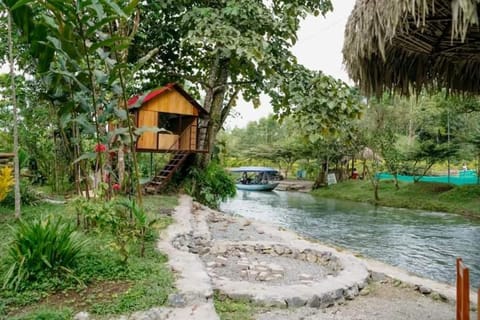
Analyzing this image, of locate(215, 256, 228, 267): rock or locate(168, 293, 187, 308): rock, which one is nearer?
locate(168, 293, 187, 308): rock

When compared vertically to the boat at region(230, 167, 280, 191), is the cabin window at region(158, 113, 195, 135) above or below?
above

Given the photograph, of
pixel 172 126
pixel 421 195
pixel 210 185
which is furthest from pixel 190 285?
pixel 421 195

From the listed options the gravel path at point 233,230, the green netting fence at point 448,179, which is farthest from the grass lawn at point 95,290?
the green netting fence at point 448,179

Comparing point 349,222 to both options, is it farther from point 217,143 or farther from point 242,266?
point 242,266

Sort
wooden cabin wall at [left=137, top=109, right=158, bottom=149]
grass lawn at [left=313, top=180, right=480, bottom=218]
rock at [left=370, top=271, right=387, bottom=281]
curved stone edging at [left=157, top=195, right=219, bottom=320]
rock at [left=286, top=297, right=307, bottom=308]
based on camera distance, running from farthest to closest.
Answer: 1. grass lawn at [left=313, top=180, right=480, bottom=218]
2. wooden cabin wall at [left=137, top=109, right=158, bottom=149]
3. rock at [left=370, top=271, right=387, bottom=281]
4. rock at [left=286, top=297, right=307, bottom=308]
5. curved stone edging at [left=157, top=195, right=219, bottom=320]

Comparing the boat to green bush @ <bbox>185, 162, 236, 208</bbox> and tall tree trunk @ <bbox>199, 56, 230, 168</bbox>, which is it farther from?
tall tree trunk @ <bbox>199, 56, 230, 168</bbox>

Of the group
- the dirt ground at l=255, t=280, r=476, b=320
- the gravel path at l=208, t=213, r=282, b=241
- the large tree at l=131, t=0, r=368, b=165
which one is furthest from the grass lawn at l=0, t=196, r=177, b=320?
the large tree at l=131, t=0, r=368, b=165

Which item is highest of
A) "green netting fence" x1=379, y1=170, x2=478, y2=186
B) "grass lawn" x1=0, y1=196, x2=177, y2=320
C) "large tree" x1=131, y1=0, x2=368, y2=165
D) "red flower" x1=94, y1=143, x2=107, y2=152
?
"large tree" x1=131, y1=0, x2=368, y2=165

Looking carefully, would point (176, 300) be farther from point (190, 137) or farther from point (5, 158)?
point (190, 137)

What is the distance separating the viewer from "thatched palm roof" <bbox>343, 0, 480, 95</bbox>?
2.57 meters

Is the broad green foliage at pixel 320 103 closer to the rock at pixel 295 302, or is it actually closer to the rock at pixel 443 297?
the rock at pixel 443 297

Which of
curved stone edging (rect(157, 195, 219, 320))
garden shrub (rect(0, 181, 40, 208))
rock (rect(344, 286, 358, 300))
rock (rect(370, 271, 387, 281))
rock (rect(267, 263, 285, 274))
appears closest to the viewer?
curved stone edging (rect(157, 195, 219, 320))

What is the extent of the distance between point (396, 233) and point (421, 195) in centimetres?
736

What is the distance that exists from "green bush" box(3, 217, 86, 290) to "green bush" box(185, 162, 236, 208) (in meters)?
7.37
